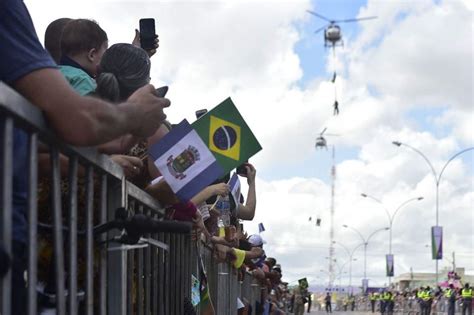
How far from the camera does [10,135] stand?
2396 millimetres

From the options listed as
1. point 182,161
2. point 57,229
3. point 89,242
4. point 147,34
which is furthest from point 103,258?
point 147,34

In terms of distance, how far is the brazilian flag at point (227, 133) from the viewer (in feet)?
15.3

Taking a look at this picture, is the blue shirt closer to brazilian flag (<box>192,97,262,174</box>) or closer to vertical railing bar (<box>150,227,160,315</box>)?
vertical railing bar (<box>150,227,160,315</box>)

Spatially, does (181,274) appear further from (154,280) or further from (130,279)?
(130,279)

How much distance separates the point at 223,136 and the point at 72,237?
1870 mm

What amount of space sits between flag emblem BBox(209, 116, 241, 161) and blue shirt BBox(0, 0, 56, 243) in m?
2.04

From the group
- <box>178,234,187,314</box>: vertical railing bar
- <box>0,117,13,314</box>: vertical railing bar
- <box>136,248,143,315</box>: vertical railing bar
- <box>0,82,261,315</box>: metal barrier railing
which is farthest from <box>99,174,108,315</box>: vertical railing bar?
<box>178,234,187,314</box>: vertical railing bar

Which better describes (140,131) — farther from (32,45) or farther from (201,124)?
(201,124)

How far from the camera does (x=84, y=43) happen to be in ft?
13.6

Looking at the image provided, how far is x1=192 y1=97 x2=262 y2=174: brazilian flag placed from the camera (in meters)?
4.66

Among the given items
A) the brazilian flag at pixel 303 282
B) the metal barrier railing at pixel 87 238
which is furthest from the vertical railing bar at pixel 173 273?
the brazilian flag at pixel 303 282

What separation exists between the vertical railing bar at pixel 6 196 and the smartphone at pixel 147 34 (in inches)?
115

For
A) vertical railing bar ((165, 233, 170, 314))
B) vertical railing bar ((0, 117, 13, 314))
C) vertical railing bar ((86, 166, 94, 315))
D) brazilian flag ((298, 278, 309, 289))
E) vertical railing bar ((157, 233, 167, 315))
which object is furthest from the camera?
brazilian flag ((298, 278, 309, 289))

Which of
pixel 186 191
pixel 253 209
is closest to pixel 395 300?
pixel 253 209
